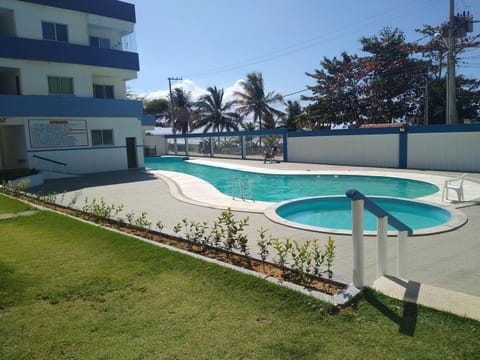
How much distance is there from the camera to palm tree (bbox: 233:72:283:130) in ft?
143

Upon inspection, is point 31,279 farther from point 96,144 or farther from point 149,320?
point 96,144

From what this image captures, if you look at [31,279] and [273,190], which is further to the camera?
[273,190]

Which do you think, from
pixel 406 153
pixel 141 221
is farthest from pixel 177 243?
pixel 406 153

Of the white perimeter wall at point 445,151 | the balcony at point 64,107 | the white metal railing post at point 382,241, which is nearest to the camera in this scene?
the white metal railing post at point 382,241

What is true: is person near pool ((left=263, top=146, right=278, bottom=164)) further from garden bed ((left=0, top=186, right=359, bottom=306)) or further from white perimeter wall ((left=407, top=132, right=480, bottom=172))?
garden bed ((left=0, top=186, right=359, bottom=306))

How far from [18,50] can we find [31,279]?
60.0ft

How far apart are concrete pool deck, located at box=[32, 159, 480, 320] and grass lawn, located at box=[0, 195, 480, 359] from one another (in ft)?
1.86

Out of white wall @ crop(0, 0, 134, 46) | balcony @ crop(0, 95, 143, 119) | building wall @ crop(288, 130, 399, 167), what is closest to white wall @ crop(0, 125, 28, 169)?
balcony @ crop(0, 95, 143, 119)

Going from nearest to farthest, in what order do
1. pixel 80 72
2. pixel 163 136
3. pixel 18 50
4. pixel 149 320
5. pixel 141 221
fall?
pixel 149 320 → pixel 141 221 → pixel 18 50 → pixel 80 72 → pixel 163 136

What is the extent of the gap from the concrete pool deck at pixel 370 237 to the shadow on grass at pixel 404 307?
0.05 metres

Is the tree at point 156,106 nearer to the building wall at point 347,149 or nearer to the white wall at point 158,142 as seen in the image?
the white wall at point 158,142

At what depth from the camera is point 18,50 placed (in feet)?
61.0

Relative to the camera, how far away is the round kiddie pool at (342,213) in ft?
29.7

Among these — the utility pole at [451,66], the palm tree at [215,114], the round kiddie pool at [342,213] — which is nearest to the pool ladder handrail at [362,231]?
the round kiddie pool at [342,213]
